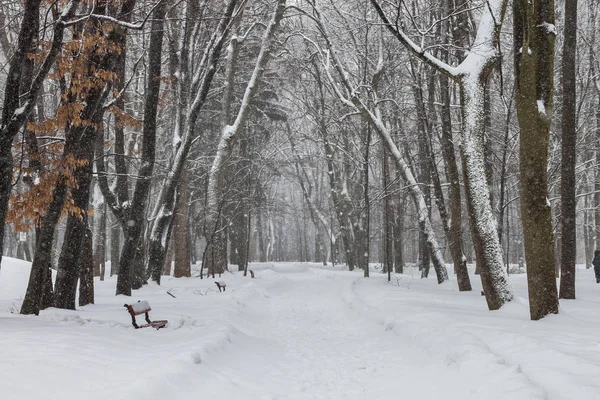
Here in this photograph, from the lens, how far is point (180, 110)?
646 inches

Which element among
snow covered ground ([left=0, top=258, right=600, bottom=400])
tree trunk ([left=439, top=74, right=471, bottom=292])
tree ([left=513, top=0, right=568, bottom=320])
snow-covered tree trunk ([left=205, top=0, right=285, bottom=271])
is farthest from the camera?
snow-covered tree trunk ([left=205, top=0, right=285, bottom=271])

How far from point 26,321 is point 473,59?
9.13 metres

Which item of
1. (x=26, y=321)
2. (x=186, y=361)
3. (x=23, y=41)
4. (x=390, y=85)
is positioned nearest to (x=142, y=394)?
(x=186, y=361)

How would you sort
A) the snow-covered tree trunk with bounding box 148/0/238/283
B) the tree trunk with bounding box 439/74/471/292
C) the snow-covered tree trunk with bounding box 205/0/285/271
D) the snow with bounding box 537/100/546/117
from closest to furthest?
the snow with bounding box 537/100/546/117, the tree trunk with bounding box 439/74/471/292, the snow-covered tree trunk with bounding box 148/0/238/283, the snow-covered tree trunk with bounding box 205/0/285/271

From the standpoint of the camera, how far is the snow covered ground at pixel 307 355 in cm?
427

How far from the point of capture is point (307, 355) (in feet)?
24.1

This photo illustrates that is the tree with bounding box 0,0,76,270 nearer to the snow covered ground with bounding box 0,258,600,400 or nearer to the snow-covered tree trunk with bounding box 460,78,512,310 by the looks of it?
the snow covered ground with bounding box 0,258,600,400

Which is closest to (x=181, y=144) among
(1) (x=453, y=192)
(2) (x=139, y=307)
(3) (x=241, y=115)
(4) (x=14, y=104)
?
(3) (x=241, y=115)

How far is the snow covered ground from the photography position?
4.27 metres

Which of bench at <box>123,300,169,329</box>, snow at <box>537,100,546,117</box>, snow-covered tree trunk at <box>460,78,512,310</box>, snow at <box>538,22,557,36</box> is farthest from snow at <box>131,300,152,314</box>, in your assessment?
snow at <box>538,22,557,36</box>

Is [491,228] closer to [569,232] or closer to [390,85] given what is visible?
[569,232]

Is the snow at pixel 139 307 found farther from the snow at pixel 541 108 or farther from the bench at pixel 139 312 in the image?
the snow at pixel 541 108

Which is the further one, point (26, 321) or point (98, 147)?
point (98, 147)

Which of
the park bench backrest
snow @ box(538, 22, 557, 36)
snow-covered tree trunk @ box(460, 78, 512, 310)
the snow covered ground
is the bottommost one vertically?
the snow covered ground
